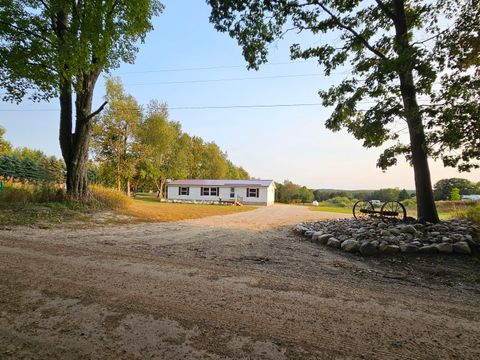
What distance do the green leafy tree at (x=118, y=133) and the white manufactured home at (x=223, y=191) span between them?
978 cm

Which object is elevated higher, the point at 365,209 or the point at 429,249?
the point at 365,209

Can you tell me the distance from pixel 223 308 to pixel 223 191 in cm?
3525

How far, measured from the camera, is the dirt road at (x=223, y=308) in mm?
1866


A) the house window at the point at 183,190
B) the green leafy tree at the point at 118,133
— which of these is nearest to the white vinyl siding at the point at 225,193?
the house window at the point at 183,190

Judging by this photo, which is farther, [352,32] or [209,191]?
[209,191]

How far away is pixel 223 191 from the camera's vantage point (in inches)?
1483

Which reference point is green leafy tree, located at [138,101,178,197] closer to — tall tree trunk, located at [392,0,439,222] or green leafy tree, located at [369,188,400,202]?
tall tree trunk, located at [392,0,439,222]

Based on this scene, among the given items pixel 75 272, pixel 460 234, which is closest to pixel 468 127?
pixel 460 234

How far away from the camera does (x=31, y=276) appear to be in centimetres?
306

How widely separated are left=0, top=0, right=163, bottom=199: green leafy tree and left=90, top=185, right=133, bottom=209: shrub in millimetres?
1088

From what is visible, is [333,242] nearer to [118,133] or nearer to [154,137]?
[118,133]

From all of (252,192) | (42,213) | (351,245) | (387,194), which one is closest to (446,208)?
(351,245)

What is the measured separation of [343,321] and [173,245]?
411cm

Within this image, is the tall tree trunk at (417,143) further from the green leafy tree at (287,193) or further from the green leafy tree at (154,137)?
the green leafy tree at (287,193)
